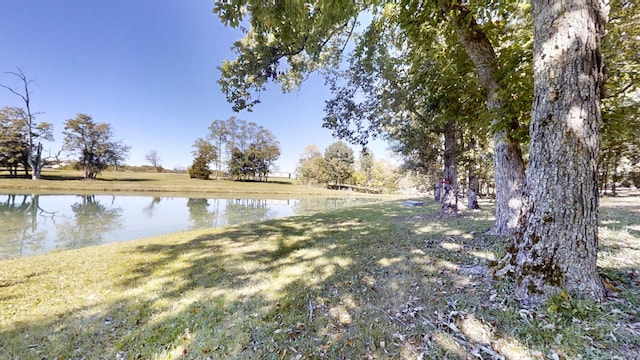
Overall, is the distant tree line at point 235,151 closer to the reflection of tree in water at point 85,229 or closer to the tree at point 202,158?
the tree at point 202,158

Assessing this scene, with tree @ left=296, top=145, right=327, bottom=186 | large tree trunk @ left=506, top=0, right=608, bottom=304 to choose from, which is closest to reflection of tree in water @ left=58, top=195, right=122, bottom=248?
large tree trunk @ left=506, top=0, right=608, bottom=304

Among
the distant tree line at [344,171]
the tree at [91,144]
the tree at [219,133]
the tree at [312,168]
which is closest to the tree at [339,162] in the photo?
the distant tree line at [344,171]

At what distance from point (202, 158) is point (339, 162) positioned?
22652 mm

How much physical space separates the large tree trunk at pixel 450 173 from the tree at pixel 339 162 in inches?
1244

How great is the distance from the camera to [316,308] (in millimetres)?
2424

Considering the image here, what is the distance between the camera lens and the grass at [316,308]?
1708 mm

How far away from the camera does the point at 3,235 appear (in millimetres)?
6711

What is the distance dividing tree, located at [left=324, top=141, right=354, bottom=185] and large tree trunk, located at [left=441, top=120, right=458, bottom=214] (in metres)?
31.6

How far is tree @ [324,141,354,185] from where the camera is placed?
39.6 m

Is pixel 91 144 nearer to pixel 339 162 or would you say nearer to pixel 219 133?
pixel 219 133

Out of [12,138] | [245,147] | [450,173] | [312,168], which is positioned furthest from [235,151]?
[450,173]

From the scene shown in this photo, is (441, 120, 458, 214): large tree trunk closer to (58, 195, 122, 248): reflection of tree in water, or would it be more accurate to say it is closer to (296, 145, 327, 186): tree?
(58, 195, 122, 248): reflection of tree in water

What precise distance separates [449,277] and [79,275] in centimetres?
529

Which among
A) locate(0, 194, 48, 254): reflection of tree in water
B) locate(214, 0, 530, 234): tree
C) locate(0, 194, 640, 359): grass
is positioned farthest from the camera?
locate(0, 194, 48, 254): reflection of tree in water
